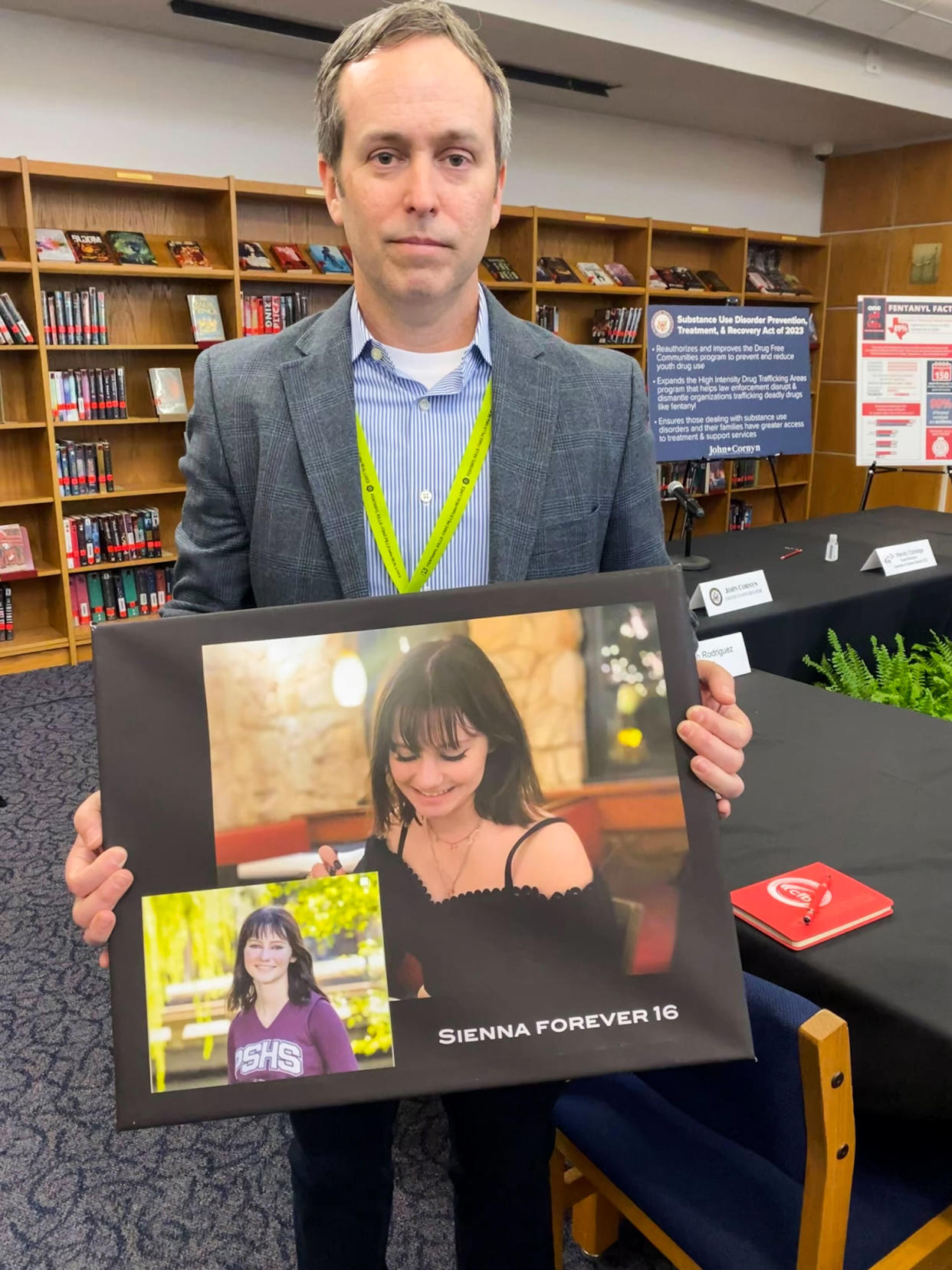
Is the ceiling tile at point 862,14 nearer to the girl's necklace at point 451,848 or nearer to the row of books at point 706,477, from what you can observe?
the row of books at point 706,477

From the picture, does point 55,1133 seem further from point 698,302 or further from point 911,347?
point 698,302

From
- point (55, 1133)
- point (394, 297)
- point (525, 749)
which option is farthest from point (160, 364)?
point (525, 749)

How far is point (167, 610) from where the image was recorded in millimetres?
1122

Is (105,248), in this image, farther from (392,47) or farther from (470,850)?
(470,850)

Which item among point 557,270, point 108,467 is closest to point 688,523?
point 108,467

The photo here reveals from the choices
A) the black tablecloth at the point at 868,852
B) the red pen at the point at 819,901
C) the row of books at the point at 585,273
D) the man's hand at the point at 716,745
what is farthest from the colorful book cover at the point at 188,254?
the man's hand at the point at 716,745

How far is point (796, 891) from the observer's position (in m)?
1.24

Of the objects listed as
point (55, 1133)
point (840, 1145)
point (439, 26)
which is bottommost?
point (55, 1133)

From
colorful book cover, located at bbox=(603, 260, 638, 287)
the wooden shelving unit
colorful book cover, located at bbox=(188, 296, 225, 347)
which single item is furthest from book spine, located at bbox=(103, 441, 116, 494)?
the wooden shelving unit

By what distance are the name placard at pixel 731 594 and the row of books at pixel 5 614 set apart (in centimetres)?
369

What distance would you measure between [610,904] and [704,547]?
9.32ft

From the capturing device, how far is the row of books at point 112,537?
4.74 metres

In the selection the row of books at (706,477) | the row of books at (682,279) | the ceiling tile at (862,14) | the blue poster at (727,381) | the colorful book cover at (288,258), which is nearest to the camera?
the blue poster at (727,381)

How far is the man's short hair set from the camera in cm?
95
